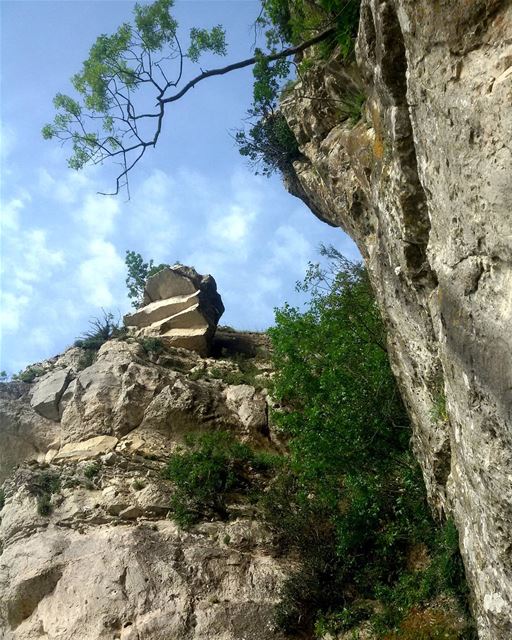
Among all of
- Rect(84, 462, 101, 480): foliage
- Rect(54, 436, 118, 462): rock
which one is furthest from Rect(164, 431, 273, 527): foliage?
Rect(54, 436, 118, 462): rock

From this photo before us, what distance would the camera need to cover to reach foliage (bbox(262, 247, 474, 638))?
487 inches

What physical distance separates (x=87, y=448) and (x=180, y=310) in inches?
365

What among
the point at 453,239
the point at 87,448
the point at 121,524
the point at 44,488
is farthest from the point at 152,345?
the point at 453,239

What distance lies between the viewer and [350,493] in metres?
14.2

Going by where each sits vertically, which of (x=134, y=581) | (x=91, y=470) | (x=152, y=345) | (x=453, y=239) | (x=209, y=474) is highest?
(x=152, y=345)

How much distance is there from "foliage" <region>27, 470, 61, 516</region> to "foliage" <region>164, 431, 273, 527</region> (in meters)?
2.99

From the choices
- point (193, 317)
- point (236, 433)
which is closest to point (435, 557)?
point (236, 433)

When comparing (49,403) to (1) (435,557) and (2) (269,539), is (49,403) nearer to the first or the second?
(2) (269,539)

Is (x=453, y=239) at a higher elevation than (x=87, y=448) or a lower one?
lower

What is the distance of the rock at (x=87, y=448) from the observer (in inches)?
717

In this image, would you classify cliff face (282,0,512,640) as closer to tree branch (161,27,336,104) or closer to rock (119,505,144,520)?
tree branch (161,27,336,104)

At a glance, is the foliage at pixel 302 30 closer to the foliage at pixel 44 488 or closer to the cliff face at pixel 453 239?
the cliff face at pixel 453 239

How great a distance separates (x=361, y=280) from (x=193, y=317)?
30.0ft

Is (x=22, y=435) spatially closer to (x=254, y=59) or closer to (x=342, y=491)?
(x=342, y=491)
